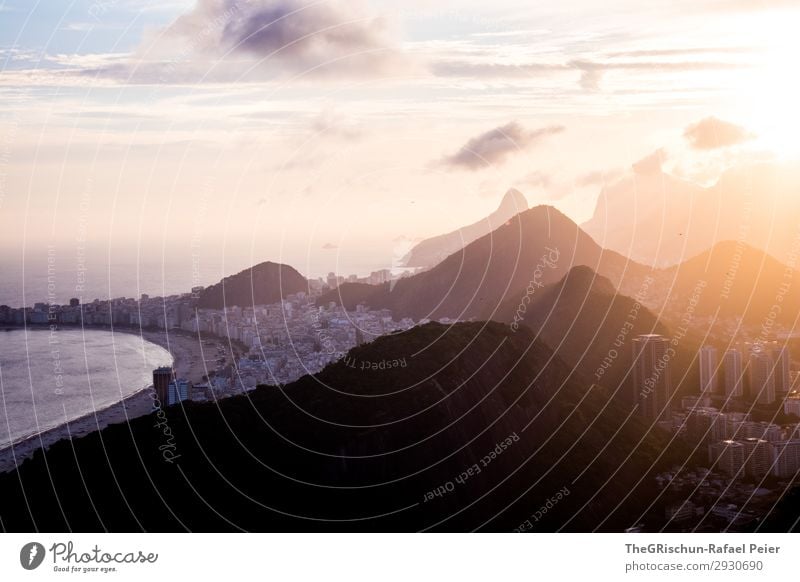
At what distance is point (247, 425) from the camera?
12.0 metres

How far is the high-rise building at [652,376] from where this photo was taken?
17189 millimetres

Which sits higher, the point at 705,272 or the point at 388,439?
the point at 705,272

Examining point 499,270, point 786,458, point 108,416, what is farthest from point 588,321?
point 108,416

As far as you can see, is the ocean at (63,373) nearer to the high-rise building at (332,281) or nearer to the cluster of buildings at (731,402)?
the high-rise building at (332,281)

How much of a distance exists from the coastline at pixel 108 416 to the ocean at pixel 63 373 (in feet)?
0.66

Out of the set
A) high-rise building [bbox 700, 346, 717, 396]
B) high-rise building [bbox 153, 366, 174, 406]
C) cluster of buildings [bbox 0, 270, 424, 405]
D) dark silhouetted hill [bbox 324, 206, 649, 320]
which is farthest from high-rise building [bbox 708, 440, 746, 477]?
high-rise building [bbox 153, 366, 174, 406]

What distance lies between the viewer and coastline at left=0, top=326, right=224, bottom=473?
12.7 metres

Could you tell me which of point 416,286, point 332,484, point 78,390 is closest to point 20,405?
point 78,390

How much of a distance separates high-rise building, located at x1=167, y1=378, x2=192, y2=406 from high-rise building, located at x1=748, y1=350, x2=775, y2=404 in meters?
10.0

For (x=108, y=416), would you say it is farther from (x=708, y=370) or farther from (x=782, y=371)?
(x=782, y=371)

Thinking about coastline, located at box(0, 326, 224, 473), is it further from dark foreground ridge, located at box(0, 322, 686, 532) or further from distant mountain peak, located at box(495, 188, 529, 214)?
distant mountain peak, located at box(495, 188, 529, 214)

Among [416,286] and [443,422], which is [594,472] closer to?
[443,422]

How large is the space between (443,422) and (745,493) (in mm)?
4269

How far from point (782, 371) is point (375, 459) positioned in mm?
10641
